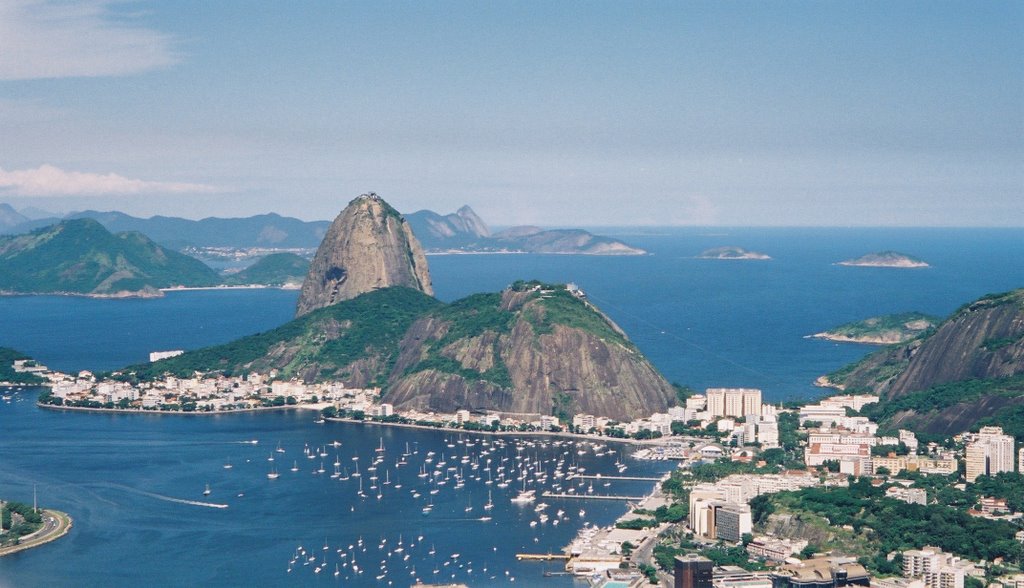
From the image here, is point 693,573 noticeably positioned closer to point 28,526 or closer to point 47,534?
point 47,534

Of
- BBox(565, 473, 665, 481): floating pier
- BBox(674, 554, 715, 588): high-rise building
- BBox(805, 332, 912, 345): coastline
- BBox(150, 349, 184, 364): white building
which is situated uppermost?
BBox(805, 332, 912, 345): coastline

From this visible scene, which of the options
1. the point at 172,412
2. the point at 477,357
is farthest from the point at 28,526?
the point at 477,357

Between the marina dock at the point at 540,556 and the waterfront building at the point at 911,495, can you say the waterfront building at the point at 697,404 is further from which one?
the marina dock at the point at 540,556

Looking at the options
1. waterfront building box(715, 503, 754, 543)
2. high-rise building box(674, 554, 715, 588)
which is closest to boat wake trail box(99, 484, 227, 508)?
waterfront building box(715, 503, 754, 543)

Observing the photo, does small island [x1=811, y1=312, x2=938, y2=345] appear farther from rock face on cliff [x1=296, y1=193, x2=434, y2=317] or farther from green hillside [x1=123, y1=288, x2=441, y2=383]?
rock face on cliff [x1=296, y1=193, x2=434, y2=317]

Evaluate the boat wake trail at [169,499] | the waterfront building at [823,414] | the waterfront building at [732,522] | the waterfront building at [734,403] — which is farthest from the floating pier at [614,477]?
the boat wake trail at [169,499]

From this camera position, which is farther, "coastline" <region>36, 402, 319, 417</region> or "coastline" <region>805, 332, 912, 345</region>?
"coastline" <region>805, 332, 912, 345</region>
